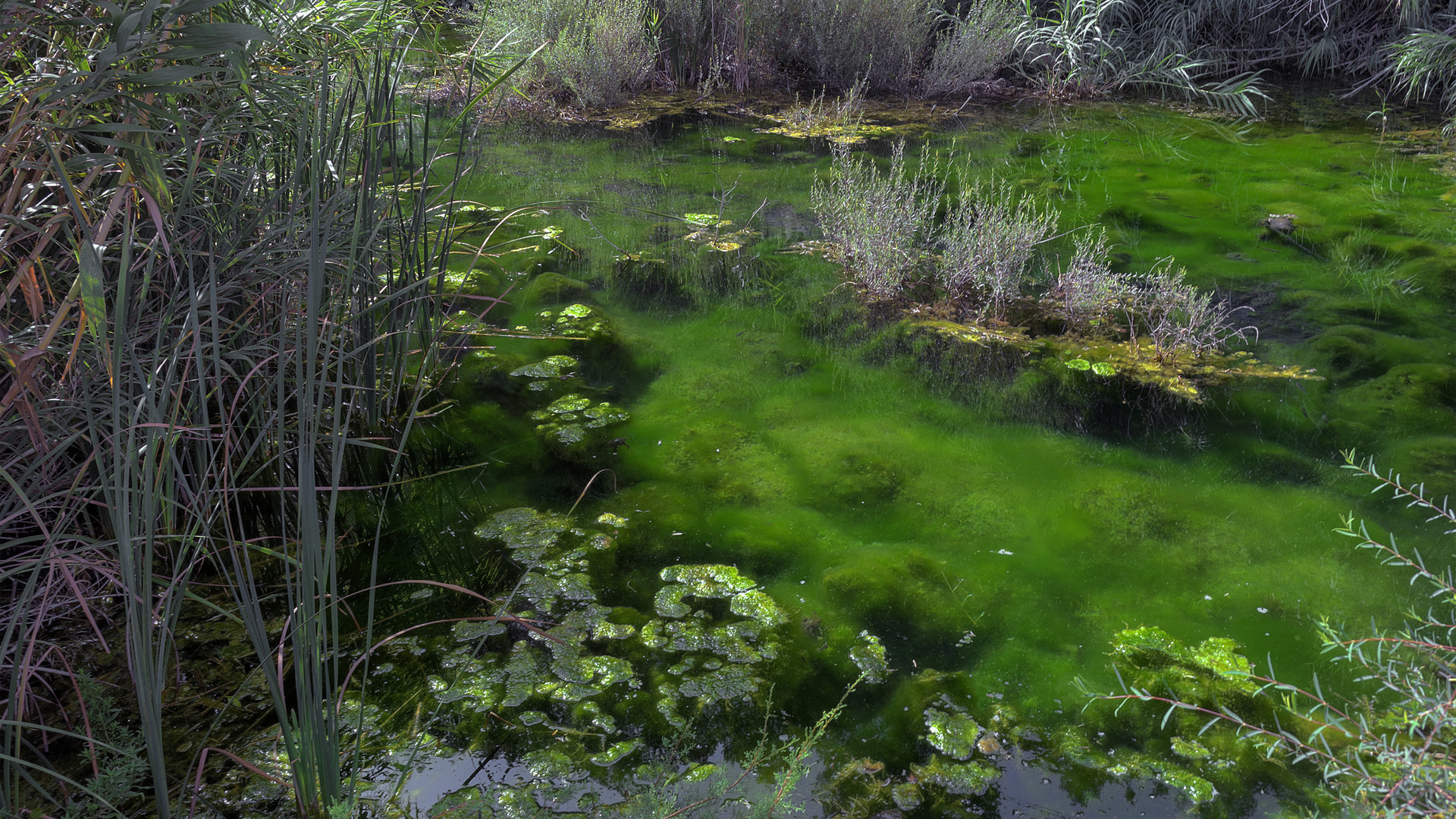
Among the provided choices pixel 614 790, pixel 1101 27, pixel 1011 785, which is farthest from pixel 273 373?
pixel 1101 27

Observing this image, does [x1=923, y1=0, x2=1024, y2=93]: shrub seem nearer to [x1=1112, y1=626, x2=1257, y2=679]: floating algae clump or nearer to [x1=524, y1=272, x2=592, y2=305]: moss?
[x1=524, y1=272, x2=592, y2=305]: moss

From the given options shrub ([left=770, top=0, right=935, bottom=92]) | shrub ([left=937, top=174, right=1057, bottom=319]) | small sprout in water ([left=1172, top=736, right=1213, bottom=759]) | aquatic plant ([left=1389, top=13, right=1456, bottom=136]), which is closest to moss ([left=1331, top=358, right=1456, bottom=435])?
shrub ([left=937, top=174, right=1057, bottom=319])

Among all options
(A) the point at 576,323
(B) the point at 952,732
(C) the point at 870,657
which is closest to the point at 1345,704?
(B) the point at 952,732

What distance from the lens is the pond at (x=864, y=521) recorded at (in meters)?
1.81

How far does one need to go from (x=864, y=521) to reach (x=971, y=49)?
5.63m

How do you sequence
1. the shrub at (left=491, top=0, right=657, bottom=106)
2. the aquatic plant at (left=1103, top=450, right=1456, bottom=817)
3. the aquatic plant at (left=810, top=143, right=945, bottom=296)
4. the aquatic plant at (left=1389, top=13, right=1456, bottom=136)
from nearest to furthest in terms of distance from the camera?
the aquatic plant at (left=1103, top=450, right=1456, bottom=817), the aquatic plant at (left=810, top=143, right=945, bottom=296), the shrub at (left=491, top=0, right=657, bottom=106), the aquatic plant at (left=1389, top=13, right=1456, bottom=136)

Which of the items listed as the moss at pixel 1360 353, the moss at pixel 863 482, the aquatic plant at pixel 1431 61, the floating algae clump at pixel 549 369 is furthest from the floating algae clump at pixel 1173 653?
the aquatic plant at pixel 1431 61

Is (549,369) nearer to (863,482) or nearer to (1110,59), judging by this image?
(863,482)

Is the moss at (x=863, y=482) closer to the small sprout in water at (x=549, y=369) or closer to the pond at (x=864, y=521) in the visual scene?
the pond at (x=864, y=521)

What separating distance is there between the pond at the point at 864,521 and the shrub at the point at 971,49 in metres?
2.88

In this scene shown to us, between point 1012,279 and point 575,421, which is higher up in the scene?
point 1012,279

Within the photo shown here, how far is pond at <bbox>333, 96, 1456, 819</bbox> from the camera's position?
1.81 metres

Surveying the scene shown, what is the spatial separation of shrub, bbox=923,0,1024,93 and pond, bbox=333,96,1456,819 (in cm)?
288

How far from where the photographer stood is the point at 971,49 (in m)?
7.00
